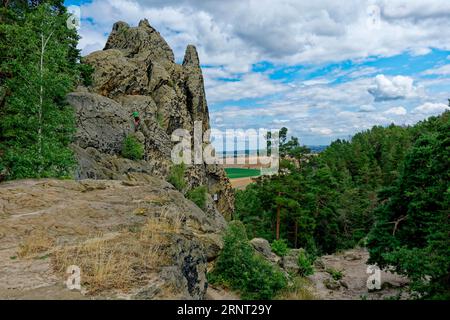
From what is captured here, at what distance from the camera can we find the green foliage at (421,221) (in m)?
13.5

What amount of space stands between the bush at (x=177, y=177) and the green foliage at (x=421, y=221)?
20755mm

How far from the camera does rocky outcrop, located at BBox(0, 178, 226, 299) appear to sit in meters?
5.86

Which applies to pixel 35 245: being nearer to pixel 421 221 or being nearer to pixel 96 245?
pixel 96 245

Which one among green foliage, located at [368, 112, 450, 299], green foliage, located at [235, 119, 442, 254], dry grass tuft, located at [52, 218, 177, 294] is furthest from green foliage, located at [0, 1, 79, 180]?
green foliage, located at [235, 119, 442, 254]

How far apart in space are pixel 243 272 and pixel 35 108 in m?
12.2

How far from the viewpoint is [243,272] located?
15.0 m

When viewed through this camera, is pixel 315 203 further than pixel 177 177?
Yes

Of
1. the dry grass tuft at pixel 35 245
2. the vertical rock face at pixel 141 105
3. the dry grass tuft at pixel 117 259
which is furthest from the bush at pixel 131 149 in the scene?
the dry grass tuft at pixel 117 259

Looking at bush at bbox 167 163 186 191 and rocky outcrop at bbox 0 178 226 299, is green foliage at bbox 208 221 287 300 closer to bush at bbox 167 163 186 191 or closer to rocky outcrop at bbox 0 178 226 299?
rocky outcrop at bbox 0 178 226 299

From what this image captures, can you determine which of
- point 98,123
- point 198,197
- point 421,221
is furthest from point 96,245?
point 198,197

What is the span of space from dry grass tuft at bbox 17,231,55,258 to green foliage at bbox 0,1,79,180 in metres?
8.37

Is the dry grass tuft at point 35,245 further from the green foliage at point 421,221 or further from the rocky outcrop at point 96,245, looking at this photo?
the green foliage at point 421,221
